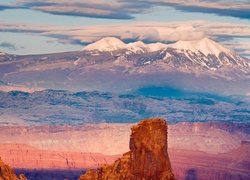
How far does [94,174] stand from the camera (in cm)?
4550

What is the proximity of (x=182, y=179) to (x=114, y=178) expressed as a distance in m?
76.8

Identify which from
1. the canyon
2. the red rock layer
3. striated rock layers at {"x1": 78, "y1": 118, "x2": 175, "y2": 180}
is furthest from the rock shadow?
striated rock layers at {"x1": 78, "y1": 118, "x2": 175, "y2": 180}

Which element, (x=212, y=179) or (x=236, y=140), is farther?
(x=236, y=140)

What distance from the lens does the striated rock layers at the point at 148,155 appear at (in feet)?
142

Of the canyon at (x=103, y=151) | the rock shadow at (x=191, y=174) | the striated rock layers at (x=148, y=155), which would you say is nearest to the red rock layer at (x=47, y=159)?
the canyon at (x=103, y=151)

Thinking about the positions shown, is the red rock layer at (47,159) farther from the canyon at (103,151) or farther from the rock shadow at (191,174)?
the rock shadow at (191,174)

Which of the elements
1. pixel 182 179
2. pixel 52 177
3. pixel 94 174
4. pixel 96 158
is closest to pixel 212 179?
pixel 182 179

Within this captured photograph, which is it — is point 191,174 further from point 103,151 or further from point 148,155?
point 148,155

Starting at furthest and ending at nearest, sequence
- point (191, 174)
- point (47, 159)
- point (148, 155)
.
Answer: point (47, 159), point (191, 174), point (148, 155)

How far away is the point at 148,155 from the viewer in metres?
43.6

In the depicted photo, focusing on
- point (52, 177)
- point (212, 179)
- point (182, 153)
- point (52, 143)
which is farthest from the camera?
point (52, 143)

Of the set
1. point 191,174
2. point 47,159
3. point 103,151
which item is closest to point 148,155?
point 191,174

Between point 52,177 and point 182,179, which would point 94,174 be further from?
point 52,177

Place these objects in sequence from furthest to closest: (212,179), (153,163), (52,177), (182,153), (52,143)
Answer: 1. (52,143)
2. (182,153)
3. (52,177)
4. (212,179)
5. (153,163)
